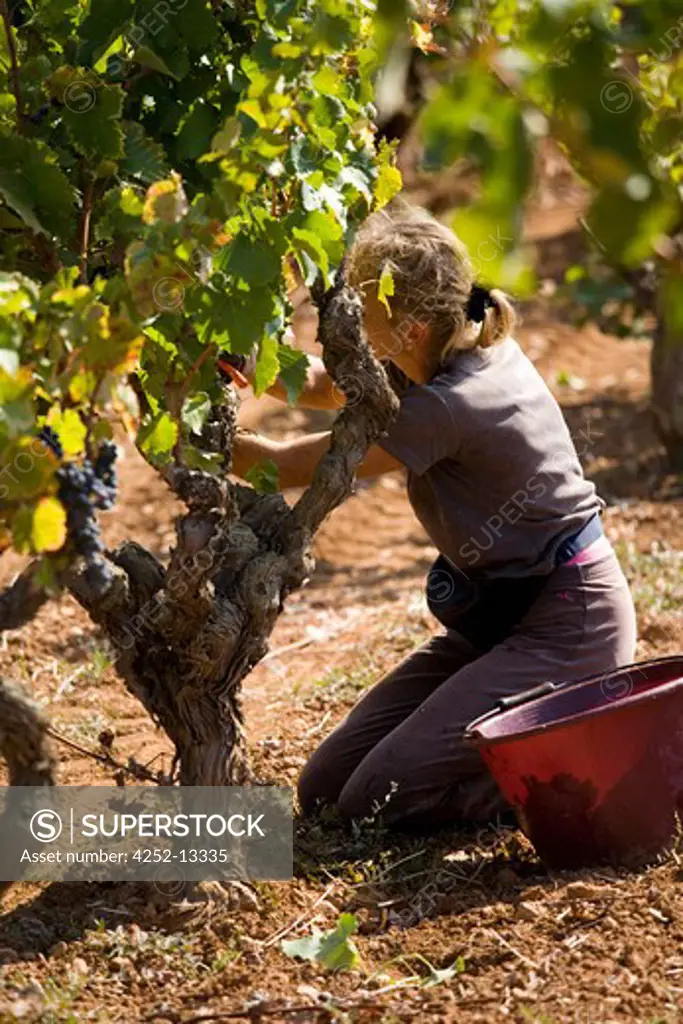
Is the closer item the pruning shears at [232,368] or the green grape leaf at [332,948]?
the green grape leaf at [332,948]

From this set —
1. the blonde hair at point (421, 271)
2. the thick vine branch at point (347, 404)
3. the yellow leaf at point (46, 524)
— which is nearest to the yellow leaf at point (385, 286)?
the thick vine branch at point (347, 404)

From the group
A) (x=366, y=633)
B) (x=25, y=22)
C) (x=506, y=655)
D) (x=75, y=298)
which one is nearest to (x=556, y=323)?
(x=366, y=633)

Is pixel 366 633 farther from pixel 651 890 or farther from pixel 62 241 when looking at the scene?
pixel 62 241

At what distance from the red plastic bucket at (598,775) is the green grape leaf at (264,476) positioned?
627mm

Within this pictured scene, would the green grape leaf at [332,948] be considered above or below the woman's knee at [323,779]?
above

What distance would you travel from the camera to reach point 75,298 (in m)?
2.26

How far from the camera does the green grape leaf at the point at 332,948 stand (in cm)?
280

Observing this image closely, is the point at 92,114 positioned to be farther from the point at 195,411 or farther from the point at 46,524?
the point at 46,524

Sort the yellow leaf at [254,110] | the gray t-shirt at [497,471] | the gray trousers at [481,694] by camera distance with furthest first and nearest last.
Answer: the gray trousers at [481,694]
the gray t-shirt at [497,471]
the yellow leaf at [254,110]

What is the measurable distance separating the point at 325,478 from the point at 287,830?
2.57ft

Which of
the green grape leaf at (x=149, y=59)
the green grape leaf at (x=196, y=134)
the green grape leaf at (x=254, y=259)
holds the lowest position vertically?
the green grape leaf at (x=254, y=259)

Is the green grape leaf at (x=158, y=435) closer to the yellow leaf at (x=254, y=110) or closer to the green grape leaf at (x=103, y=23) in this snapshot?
the yellow leaf at (x=254, y=110)

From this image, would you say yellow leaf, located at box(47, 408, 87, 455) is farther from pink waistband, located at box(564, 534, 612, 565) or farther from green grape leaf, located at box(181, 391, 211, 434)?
pink waistband, located at box(564, 534, 612, 565)

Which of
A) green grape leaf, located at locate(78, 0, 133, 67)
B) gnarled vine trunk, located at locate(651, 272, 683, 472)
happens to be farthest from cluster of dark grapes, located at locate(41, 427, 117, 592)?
gnarled vine trunk, located at locate(651, 272, 683, 472)
